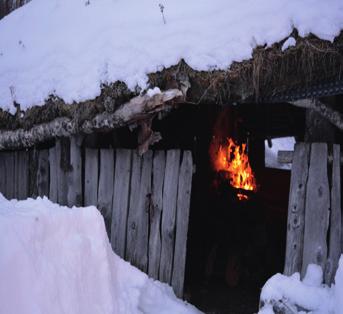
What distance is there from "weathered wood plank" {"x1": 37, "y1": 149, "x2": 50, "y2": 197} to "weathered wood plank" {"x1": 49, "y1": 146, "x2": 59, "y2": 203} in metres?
Result: 0.15

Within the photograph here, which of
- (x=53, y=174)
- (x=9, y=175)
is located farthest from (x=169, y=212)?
(x=9, y=175)

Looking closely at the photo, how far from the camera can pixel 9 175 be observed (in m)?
6.54

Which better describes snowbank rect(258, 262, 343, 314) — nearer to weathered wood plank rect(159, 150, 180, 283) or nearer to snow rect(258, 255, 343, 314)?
snow rect(258, 255, 343, 314)

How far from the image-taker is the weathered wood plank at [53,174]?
5488 mm

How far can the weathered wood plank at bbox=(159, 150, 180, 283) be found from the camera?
176 inches

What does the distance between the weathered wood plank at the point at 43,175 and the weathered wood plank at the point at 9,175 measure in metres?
0.93

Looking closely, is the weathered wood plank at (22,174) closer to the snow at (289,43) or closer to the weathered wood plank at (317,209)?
the weathered wood plank at (317,209)

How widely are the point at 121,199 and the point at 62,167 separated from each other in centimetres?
105

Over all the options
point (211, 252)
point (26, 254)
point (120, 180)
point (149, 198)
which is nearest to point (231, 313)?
point (211, 252)

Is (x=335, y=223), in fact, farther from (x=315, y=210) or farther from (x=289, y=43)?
(x=289, y=43)

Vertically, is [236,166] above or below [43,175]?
above

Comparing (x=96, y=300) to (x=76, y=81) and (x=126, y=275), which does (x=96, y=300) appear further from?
(x=76, y=81)

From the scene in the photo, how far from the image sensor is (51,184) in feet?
18.2

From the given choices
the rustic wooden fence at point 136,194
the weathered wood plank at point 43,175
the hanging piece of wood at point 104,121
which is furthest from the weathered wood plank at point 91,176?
the weathered wood plank at point 43,175
